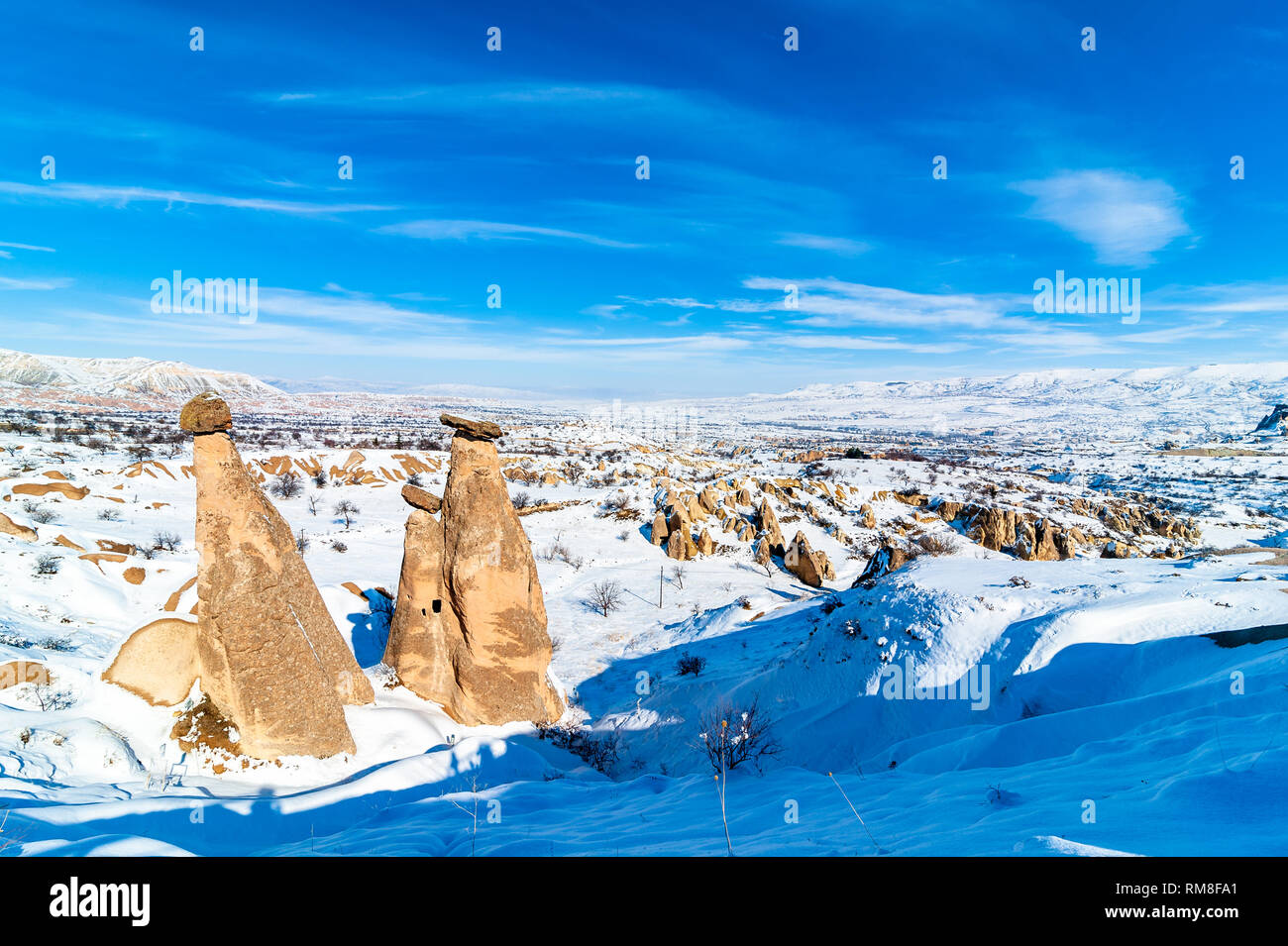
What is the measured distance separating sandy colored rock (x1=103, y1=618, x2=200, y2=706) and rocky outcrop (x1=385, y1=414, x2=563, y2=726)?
3.23m

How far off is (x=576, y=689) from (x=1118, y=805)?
454 inches

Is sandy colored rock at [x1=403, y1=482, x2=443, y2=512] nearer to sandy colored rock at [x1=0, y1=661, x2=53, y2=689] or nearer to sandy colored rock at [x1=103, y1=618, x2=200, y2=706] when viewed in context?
sandy colored rock at [x1=103, y1=618, x2=200, y2=706]

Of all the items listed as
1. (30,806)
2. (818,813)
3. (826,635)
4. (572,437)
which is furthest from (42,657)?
(572,437)

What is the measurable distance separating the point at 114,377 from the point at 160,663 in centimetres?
16828

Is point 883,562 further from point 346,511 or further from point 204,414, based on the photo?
point 346,511

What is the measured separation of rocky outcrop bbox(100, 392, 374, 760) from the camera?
6.57 metres

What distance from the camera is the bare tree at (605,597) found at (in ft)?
63.6

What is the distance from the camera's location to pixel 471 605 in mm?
9508

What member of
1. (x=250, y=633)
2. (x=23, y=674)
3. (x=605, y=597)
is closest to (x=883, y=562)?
(x=605, y=597)

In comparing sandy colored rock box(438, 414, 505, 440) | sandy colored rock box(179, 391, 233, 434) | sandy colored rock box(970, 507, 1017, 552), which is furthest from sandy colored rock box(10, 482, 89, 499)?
sandy colored rock box(970, 507, 1017, 552)

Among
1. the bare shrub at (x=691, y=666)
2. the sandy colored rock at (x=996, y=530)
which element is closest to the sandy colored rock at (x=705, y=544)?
the bare shrub at (x=691, y=666)
